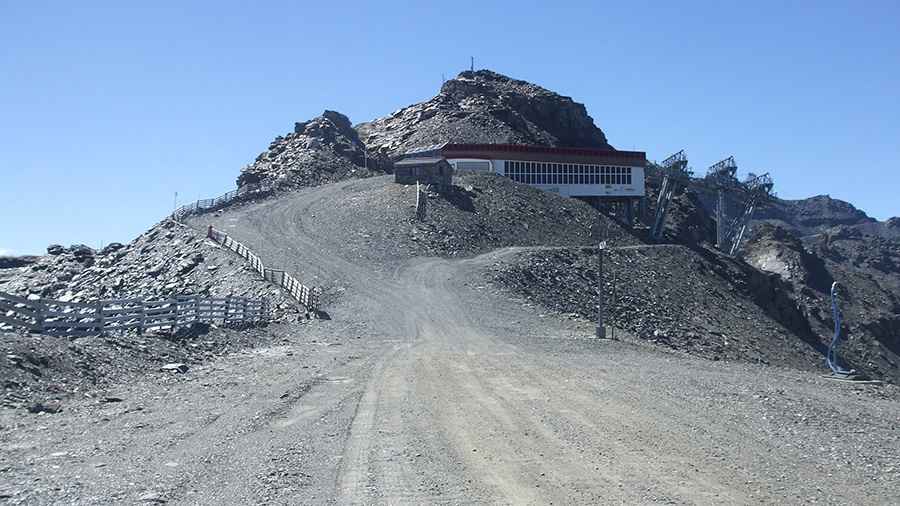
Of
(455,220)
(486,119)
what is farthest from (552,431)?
(486,119)

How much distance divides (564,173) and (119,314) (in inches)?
2649

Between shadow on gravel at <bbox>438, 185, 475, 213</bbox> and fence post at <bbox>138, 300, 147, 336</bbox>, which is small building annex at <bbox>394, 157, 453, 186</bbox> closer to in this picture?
shadow on gravel at <bbox>438, 185, 475, 213</bbox>

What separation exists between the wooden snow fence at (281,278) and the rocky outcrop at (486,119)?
50436 mm

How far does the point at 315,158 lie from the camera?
311 feet

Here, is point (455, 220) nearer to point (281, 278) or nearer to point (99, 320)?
point (281, 278)

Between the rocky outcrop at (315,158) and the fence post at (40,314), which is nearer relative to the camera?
the fence post at (40,314)

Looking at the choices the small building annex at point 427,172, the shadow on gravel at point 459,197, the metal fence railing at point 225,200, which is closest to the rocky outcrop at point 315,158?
the metal fence railing at point 225,200

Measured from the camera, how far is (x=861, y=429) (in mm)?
17219

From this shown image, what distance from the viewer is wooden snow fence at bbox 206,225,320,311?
1674 inches

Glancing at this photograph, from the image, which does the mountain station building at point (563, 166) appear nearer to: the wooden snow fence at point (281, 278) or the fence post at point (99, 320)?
the wooden snow fence at point (281, 278)

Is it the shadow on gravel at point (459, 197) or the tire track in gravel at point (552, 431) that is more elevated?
the shadow on gravel at point (459, 197)

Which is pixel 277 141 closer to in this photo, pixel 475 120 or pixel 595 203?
pixel 475 120

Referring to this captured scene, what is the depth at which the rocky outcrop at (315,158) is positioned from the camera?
295 ft

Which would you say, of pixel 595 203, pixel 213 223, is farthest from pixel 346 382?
pixel 595 203
